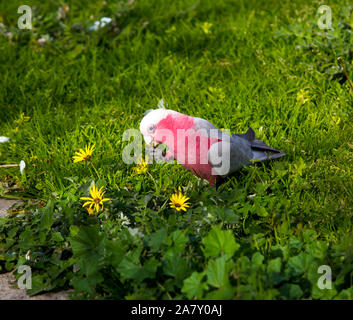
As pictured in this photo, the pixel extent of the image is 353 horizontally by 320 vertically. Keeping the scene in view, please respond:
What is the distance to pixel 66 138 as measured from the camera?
3123 millimetres

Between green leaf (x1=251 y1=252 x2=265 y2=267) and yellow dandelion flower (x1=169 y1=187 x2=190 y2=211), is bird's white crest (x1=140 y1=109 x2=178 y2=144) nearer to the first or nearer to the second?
yellow dandelion flower (x1=169 y1=187 x2=190 y2=211)

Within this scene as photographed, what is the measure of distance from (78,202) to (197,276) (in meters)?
0.90

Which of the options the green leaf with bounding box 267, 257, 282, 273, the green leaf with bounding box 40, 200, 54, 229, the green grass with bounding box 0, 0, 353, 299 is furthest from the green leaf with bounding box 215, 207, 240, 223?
the green leaf with bounding box 40, 200, 54, 229

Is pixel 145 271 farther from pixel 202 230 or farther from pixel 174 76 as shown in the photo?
pixel 174 76

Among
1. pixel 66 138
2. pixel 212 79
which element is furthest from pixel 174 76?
pixel 66 138

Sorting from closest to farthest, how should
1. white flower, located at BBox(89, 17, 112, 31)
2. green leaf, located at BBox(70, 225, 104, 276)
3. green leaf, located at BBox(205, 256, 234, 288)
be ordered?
green leaf, located at BBox(205, 256, 234, 288), green leaf, located at BBox(70, 225, 104, 276), white flower, located at BBox(89, 17, 112, 31)

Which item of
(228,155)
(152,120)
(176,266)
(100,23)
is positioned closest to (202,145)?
(228,155)

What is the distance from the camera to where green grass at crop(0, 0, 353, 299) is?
1.82 meters

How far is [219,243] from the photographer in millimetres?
1799

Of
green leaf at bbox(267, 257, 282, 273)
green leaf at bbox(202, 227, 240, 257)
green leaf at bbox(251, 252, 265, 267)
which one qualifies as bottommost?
green leaf at bbox(267, 257, 282, 273)

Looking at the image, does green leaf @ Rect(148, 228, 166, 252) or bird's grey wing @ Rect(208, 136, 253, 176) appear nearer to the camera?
green leaf @ Rect(148, 228, 166, 252)

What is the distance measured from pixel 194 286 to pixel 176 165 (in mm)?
1091

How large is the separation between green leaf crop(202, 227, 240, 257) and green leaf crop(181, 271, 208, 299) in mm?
116

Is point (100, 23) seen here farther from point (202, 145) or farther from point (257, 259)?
point (257, 259)
